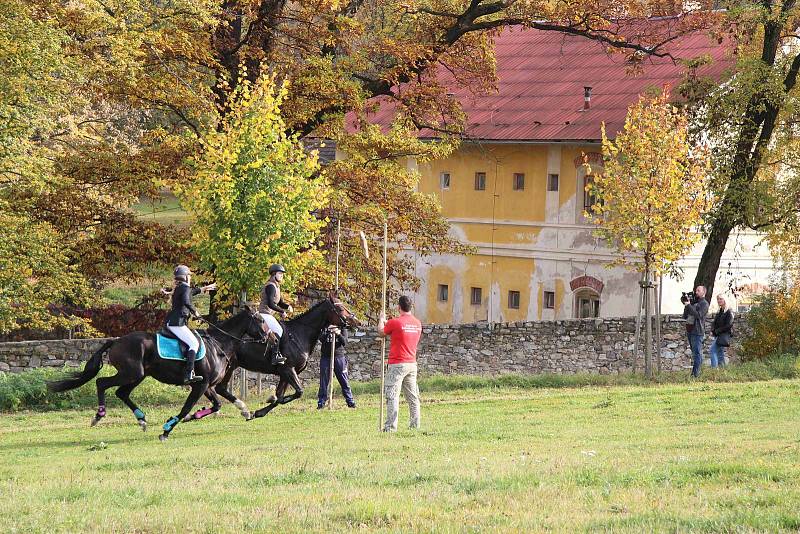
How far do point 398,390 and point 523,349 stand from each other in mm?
16056

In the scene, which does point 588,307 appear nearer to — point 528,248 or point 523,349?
point 528,248

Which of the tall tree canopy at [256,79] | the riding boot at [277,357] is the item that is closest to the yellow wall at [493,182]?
the tall tree canopy at [256,79]

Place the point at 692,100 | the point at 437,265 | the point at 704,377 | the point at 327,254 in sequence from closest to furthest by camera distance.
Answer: the point at 704,377, the point at 327,254, the point at 692,100, the point at 437,265

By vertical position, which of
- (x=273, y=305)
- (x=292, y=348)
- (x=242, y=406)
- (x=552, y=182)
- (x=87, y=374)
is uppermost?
(x=552, y=182)

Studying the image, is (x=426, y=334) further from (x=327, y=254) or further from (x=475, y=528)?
(x=475, y=528)

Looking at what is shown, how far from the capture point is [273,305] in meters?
20.3

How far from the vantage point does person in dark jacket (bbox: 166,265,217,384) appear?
1819 cm

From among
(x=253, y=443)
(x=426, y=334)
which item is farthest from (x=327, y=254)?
(x=253, y=443)

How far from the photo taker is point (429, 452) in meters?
14.4

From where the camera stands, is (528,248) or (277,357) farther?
(528,248)

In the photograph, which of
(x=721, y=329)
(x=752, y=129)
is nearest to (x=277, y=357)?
(x=721, y=329)

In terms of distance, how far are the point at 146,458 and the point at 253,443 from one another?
6.96 feet

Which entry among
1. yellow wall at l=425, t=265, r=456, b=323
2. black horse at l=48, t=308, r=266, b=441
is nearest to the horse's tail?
black horse at l=48, t=308, r=266, b=441

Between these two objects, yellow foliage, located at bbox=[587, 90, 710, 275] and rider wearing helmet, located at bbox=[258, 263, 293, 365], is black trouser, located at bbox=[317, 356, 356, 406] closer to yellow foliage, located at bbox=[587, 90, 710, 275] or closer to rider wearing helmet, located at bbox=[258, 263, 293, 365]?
rider wearing helmet, located at bbox=[258, 263, 293, 365]
